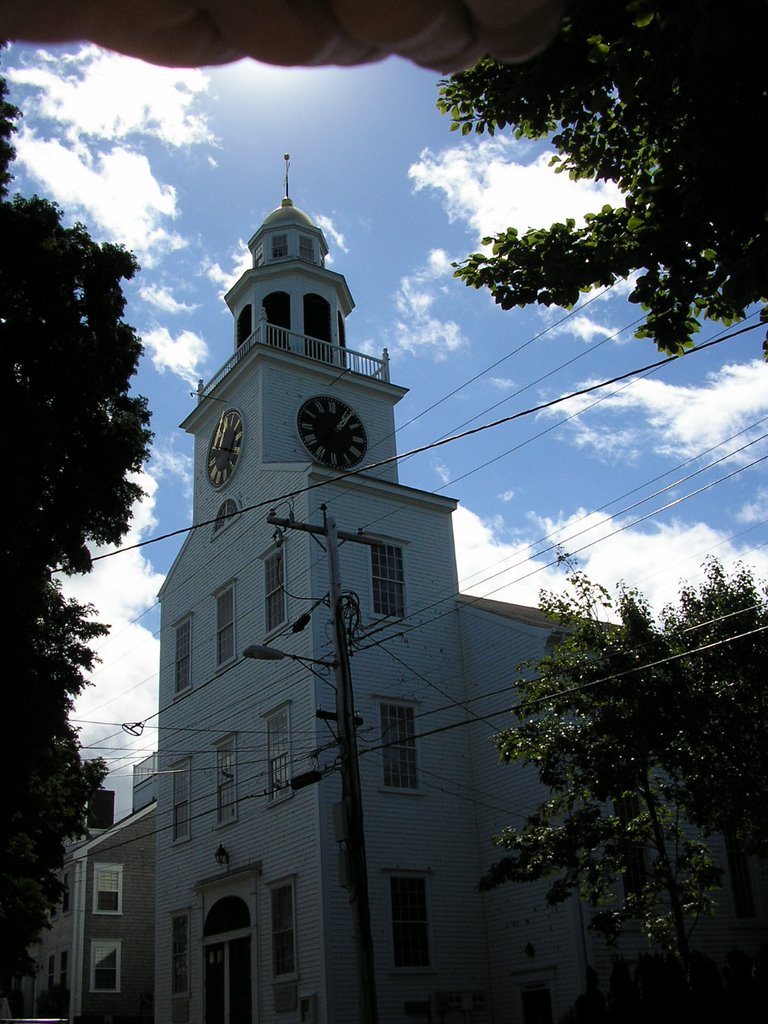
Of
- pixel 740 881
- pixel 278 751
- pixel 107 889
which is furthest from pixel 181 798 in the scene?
pixel 740 881

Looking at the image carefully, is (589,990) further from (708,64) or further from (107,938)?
(107,938)

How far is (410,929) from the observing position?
2419 centimetres

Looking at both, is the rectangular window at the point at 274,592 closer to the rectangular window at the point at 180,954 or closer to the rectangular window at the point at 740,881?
the rectangular window at the point at 180,954

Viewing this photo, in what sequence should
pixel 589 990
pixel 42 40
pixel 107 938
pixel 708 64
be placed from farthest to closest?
pixel 107 938, pixel 589 990, pixel 708 64, pixel 42 40

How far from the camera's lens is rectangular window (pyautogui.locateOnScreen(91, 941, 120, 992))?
3881cm

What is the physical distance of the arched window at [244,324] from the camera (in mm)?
35125

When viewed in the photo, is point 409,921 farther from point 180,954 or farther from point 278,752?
point 180,954

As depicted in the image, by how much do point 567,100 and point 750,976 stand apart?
556 inches

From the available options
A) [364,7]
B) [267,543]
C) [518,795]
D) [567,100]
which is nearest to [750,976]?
[518,795]

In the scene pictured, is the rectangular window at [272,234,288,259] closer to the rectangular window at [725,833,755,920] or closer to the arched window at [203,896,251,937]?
the arched window at [203,896,251,937]

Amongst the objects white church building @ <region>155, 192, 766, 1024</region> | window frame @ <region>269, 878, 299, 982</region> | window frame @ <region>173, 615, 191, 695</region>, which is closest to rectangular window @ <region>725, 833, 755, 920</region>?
white church building @ <region>155, 192, 766, 1024</region>

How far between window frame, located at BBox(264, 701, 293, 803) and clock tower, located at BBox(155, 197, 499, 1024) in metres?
0.06

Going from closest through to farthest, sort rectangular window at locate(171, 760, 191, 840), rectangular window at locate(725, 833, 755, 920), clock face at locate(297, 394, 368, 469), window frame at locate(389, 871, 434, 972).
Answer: window frame at locate(389, 871, 434, 972), rectangular window at locate(725, 833, 755, 920), rectangular window at locate(171, 760, 191, 840), clock face at locate(297, 394, 368, 469)

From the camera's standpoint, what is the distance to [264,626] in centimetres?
2767
